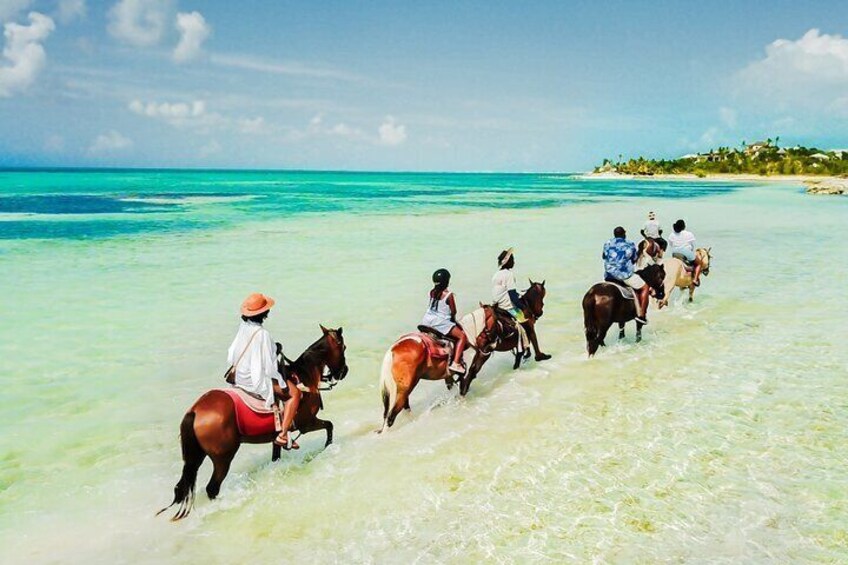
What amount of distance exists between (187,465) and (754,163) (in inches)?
6060

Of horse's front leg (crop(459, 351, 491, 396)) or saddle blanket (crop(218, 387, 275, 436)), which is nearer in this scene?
saddle blanket (crop(218, 387, 275, 436))

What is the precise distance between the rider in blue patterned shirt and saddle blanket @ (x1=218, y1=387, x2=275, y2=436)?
687 centimetres

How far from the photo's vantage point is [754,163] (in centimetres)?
13400

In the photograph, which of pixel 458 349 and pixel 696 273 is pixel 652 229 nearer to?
pixel 696 273

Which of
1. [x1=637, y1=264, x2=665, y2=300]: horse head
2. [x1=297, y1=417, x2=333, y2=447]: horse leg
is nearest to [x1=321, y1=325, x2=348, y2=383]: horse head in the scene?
[x1=297, y1=417, x2=333, y2=447]: horse leg

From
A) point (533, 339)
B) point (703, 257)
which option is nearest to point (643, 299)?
point (533, 339)

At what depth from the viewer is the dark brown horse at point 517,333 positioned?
8750 millimetres

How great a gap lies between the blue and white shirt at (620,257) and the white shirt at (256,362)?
22.8 feet

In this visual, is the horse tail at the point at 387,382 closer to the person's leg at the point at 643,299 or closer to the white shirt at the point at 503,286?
the white shirt at the point at 503,286

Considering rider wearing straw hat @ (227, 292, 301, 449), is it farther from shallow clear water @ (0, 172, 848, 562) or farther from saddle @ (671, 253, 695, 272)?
saddle @ (671, 253, 695, 272)

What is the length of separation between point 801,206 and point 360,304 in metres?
48.9

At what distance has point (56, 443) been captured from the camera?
715cm

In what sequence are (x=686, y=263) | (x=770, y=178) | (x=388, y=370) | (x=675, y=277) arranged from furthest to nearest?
(x=770, y=178), (x=686, y=263), (x=675, y=277), (x=388, y=370)

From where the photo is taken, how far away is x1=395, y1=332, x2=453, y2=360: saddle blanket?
24.8 ft
